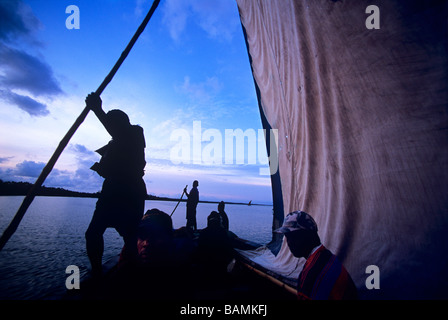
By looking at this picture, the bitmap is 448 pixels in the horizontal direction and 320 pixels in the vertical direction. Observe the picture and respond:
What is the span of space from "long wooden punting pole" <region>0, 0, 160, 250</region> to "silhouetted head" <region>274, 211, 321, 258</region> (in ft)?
8.22

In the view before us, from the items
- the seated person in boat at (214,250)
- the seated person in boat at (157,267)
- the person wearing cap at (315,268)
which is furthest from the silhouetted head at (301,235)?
the seated person in boat at (214,250)

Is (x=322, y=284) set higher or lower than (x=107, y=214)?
lower

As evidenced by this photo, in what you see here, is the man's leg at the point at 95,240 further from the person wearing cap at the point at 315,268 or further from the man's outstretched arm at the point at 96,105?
the person wearing cap at the point at 315,268

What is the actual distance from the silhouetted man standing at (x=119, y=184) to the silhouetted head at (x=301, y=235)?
6.26 ft

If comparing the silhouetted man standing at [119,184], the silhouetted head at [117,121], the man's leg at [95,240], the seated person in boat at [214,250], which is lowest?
the seated person in boat at [214,250]

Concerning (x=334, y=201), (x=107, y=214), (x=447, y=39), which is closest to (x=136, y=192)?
(x=107, y=214)

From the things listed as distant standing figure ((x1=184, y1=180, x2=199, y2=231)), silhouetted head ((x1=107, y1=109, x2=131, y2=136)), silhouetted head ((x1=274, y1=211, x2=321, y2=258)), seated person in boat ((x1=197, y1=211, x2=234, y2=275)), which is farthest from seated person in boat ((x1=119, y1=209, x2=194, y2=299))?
distant standing figure ((x1=184, y1=180, x2=199, y2=231))

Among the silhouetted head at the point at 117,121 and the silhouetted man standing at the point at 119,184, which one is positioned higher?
the silhouetted head at the point at 117,121

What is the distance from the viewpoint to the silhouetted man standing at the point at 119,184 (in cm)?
213

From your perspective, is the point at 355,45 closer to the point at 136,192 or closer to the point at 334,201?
the point at 334,201

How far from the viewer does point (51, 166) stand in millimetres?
1895

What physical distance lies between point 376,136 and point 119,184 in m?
3.17

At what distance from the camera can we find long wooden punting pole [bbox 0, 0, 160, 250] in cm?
173

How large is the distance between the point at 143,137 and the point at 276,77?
3.16 m
